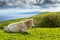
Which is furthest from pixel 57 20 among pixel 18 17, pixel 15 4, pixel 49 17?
pixel 15 4

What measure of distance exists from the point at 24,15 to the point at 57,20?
13.6 ft

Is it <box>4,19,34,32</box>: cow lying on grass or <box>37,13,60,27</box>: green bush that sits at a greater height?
<box>4,19,34,32</box>: cow lying on grass

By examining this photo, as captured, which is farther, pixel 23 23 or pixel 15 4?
pixel 15 4

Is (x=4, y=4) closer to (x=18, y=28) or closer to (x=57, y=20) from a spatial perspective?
(x=57, y=20)

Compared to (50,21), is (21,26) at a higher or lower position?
higher

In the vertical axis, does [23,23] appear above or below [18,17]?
above

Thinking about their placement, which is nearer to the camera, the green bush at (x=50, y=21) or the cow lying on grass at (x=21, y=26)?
the cow lying on grass at (x=21, y=26)

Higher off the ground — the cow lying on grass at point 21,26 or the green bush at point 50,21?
the cow lying on grass at point 21,26

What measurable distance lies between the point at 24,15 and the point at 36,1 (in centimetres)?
174

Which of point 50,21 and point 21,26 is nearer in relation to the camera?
point 21,26

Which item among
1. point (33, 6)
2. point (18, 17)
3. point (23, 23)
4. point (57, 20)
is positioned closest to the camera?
point (23, 23)

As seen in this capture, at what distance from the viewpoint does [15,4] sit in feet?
51.3

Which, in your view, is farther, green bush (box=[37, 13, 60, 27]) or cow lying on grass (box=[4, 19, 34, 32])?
green bush (box=[37, 13, 60, 27])

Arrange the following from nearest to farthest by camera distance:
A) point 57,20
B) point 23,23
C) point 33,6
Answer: point 23,23 < point 57,20 < point 33,6
